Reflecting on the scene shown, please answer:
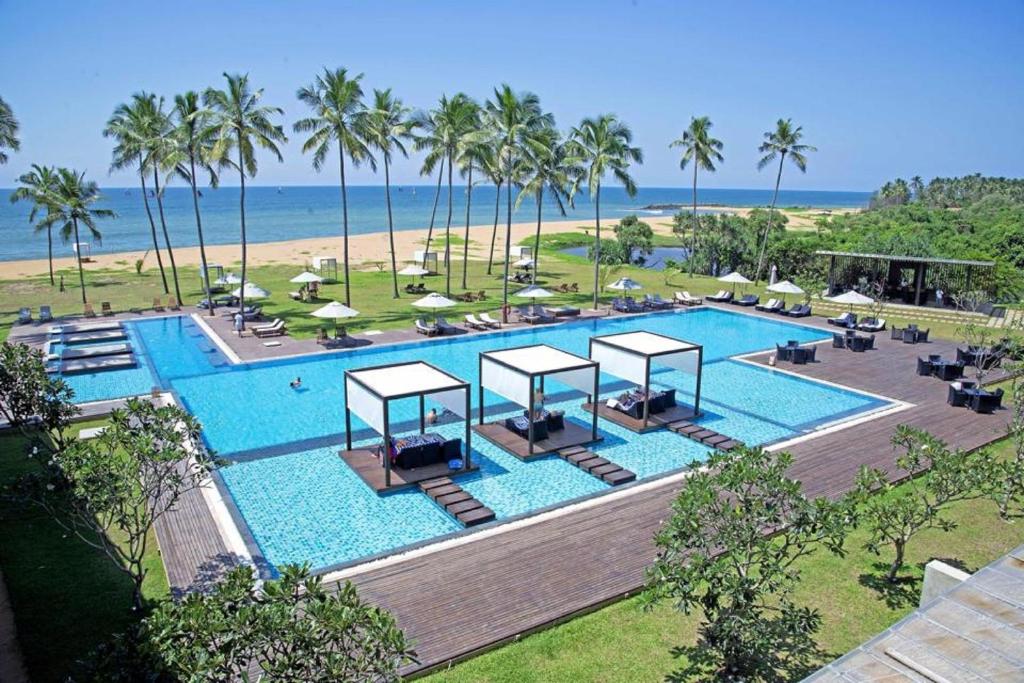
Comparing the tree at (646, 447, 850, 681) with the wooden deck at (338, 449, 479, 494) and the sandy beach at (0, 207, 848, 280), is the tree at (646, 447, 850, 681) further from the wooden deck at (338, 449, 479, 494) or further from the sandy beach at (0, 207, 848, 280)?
the sandy beach at (0, 207, 848, 280)

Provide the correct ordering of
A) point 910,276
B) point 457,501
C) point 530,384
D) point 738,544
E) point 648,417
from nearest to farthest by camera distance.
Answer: point 738,544, point 457,501, point 530,384, point 648,417, point 910,276

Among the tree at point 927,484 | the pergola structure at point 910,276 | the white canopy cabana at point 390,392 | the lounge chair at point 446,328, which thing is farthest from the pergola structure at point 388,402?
the pergola structure at point 910,276

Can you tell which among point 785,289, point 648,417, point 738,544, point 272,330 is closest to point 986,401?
point 648,417

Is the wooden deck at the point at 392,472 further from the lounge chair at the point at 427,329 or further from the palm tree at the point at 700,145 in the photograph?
the palm tree at the point at 700,145

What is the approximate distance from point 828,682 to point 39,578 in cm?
1128

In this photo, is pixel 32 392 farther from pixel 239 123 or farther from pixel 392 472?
pixel 239 123

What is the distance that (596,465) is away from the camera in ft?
50.0

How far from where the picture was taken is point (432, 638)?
912 centimetres

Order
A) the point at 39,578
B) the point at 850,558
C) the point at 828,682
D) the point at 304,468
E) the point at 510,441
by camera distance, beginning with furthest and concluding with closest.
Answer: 1. the point at 510,441
2. the point at 304,468
3. the point at 850,558
4. the point at 39,578
5. the point at 828,682

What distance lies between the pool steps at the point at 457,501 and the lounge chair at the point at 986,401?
14845 millimetres

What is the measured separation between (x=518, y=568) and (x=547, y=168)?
1061 inches

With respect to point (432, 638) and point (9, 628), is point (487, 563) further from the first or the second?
point (9, 628)

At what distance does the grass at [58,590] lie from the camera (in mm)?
8836

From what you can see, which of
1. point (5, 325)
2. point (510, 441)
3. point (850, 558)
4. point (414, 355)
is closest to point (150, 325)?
point (5, 325)
